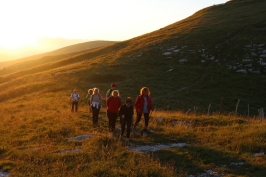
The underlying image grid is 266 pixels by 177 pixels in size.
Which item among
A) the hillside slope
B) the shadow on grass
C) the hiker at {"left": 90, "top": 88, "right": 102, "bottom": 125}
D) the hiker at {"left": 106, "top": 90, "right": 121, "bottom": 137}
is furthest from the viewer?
the hillside slope

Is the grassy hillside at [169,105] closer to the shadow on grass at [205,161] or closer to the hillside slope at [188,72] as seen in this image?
the shadow on grass at [205,161]

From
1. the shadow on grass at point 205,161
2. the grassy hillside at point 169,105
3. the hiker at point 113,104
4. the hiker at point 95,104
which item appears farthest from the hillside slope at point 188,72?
the shadow on grass at point 205,161

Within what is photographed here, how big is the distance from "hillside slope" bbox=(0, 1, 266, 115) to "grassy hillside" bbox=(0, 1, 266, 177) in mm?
157

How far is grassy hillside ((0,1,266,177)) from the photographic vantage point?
37.5 ft

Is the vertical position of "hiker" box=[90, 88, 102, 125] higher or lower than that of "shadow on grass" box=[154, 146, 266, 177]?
higher

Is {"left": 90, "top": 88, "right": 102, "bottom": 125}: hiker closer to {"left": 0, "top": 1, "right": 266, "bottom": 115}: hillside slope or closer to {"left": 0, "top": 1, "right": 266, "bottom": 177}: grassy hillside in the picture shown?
{"left": 0, "top": 1, "right": 266, "bottom": 177}: grassy hillside

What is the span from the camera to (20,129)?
756 inches

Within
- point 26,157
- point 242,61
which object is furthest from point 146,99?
point 242,61

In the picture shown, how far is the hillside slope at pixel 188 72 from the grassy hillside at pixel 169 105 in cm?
16

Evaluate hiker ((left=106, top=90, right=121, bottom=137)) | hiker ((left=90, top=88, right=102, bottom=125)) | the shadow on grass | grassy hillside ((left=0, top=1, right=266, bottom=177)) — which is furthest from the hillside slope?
the shadow on grass

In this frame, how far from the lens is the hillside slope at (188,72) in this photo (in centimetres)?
4041

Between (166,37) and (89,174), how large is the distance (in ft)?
228

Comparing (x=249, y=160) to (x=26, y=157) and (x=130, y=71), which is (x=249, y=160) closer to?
(x=26, y=157)

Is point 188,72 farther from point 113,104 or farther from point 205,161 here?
point 205,161
